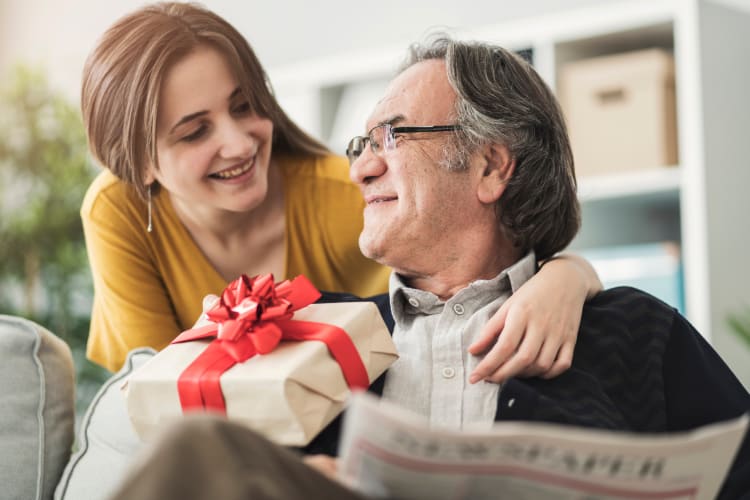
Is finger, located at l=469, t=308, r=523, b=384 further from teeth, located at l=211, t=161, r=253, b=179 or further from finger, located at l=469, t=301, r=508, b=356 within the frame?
teeth, located at l=211, t=161, r=253, b=179

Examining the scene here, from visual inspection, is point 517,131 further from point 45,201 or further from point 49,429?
point 45,201

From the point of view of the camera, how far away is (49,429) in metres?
1.56

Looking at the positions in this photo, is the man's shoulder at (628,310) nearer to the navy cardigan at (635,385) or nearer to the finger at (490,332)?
the navy cardigan at (635,385)

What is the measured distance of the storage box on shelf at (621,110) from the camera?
8.70 feet

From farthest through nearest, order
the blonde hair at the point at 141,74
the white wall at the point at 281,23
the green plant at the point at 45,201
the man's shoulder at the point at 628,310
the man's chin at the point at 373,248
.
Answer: the green plant at the point at 45,201 < the white wall at the point at 281,23 < the blonde hair at the point at 141,74 < the man's chin at the point at 373,248 < the man's shoulder at the point at 628,310

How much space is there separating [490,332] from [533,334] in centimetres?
7

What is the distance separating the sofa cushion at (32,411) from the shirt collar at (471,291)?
0.59 meters

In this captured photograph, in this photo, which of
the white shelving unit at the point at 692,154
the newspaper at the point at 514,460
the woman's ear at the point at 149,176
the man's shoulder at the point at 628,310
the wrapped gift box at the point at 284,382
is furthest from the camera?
the white shelving unit at the point at 692,154

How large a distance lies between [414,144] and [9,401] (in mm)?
787

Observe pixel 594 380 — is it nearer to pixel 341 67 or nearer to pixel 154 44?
pixel 154 44

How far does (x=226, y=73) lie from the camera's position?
1.75 metres

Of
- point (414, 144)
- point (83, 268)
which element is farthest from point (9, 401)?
point (83, 268)

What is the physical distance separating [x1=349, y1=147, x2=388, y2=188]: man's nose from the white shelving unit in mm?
934

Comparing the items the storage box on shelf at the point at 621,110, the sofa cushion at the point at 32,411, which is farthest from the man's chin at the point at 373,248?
the storage box on shelf at the point at 621,110
